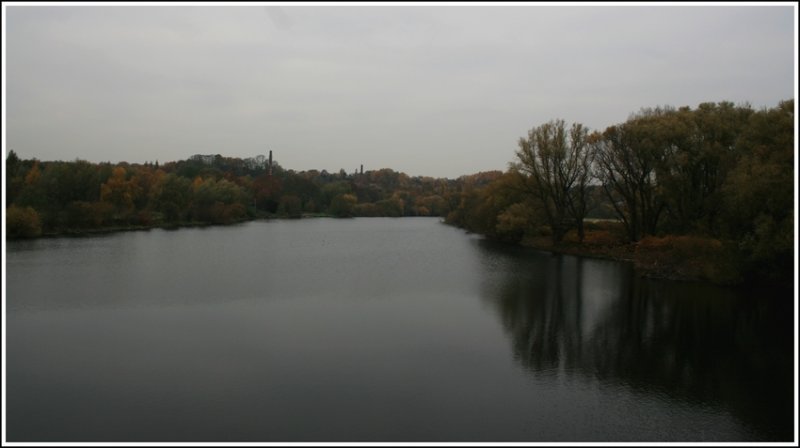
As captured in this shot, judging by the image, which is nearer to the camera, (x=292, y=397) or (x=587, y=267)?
(x=292, y=397)

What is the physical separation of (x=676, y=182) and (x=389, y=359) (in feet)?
77.1

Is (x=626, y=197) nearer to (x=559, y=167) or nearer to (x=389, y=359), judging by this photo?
(x=559, y=167)

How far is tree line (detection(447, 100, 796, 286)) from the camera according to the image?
20.0 metres

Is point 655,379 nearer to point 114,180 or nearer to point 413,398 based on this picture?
point 413,398

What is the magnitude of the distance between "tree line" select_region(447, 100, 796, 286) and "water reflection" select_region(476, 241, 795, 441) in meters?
2.69

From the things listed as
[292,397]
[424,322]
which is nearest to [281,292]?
[424,322]

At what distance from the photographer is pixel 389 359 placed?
505 inches

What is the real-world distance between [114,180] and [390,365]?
190 feet

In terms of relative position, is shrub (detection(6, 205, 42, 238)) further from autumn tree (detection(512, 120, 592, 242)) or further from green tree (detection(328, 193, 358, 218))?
green tree (detection(328, 193, 358, 218))

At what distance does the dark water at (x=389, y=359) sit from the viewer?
30.8ft

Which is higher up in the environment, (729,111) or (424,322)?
(729,111)

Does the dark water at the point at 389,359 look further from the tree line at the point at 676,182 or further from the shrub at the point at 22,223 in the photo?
the shrub at the point at 22,223

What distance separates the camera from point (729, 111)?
2916 cm

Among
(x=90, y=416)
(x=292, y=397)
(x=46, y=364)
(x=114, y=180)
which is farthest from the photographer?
(x=114, y=180)
